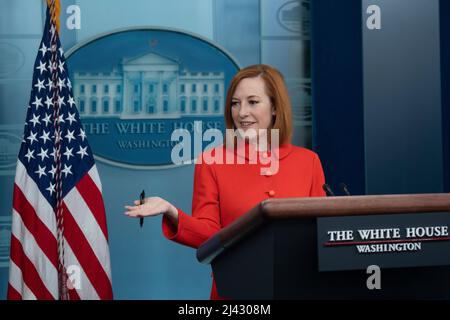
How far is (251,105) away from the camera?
2.12 m

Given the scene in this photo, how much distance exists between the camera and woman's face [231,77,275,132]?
83.1 inches

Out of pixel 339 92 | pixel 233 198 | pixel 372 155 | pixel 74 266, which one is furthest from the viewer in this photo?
pixel 339 92

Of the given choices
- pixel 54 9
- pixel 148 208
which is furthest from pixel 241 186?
pixel 54 9

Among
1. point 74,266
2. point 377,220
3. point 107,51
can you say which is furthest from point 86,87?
point 377,220

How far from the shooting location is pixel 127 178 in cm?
369

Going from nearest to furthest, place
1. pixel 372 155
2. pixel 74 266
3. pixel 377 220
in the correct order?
pixel 377 220, pixel 74 266, pixel 372 155

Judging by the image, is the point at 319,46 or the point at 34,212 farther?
the point at 319,46

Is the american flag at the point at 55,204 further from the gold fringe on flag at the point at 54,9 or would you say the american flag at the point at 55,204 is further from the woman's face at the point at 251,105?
the woman's face at the point at 251,105

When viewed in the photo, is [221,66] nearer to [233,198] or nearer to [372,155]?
[372,155]

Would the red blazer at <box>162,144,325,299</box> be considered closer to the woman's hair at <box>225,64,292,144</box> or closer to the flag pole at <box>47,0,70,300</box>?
the woman's hair at <box>225,64,292,144</box>

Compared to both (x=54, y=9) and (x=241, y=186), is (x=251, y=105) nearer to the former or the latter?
→ (x=241, y=186)

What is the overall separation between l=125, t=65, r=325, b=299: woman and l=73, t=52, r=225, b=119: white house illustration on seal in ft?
5.21

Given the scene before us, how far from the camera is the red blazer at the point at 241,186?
6.74 feet

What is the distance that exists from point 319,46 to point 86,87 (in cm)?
133
